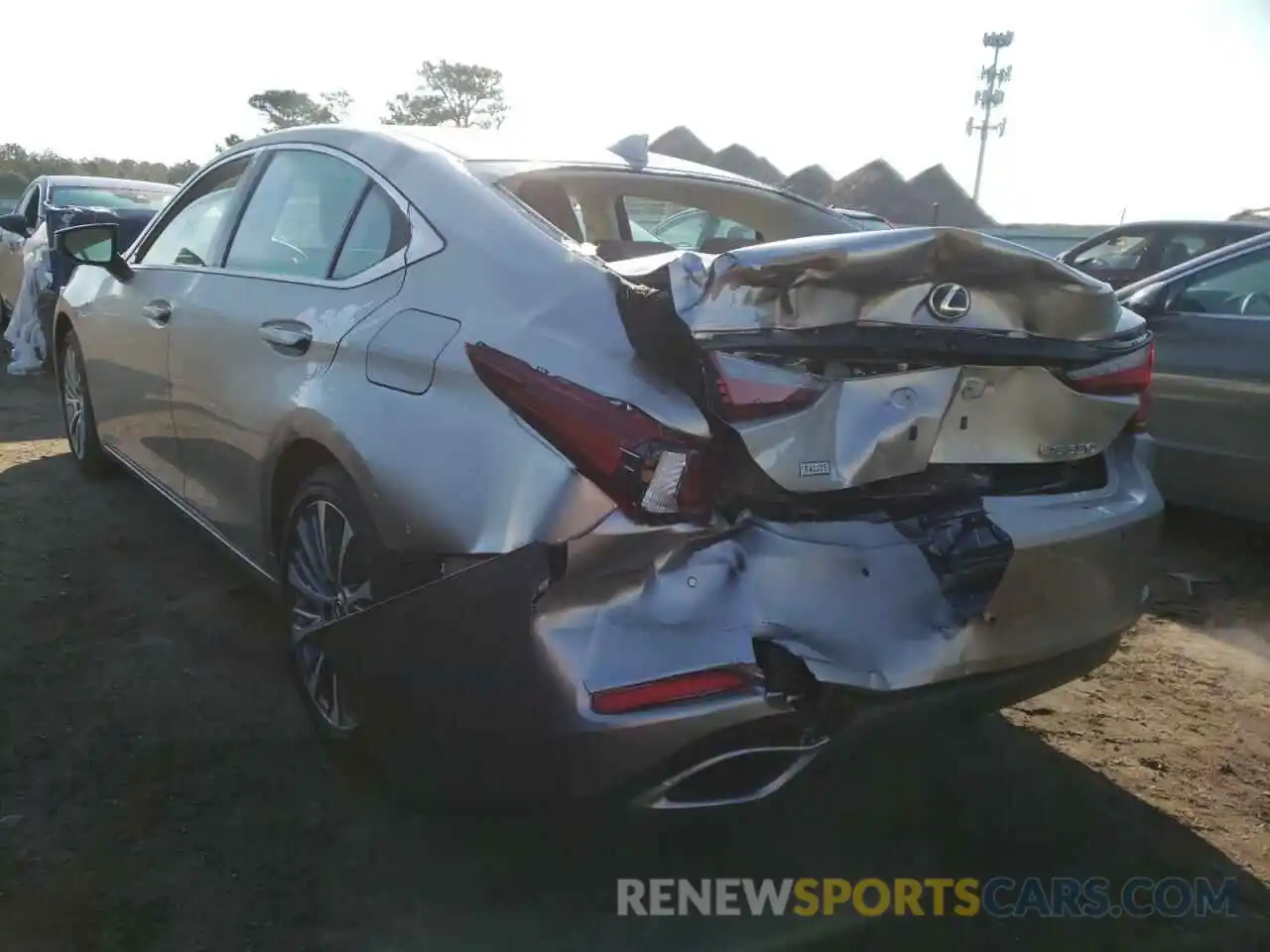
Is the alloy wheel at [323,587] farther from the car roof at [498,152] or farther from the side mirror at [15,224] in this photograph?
the side mirror at [15,224]

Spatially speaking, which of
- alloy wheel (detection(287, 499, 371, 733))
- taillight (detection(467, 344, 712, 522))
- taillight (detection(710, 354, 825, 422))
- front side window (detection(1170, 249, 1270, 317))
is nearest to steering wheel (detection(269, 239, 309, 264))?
alloy wheel (detection(287, 499, 371, 733))

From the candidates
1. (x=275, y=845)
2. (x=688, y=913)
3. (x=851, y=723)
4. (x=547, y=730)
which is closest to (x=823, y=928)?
(x=688, y=913)

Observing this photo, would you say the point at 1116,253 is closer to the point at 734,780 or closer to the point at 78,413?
the point at 78,413

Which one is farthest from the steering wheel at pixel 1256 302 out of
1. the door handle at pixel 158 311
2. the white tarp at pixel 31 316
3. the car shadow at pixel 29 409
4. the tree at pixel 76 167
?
the tree at pixel 76 167

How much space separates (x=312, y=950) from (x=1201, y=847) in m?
2.08

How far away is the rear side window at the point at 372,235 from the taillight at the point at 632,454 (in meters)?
0.87

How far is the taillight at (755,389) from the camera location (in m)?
1.92

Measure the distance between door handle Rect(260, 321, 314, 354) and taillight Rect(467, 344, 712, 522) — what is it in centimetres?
104

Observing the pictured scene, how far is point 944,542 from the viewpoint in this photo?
6.74 ft

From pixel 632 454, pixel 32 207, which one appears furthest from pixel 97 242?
pixel 32 207

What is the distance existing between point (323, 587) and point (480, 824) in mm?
716

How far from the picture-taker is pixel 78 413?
518 centimetres

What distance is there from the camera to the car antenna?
3225 millimetres

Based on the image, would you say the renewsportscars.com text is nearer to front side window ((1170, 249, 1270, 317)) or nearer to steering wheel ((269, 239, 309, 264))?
steering wheel ((269, 239, 309, 264))
